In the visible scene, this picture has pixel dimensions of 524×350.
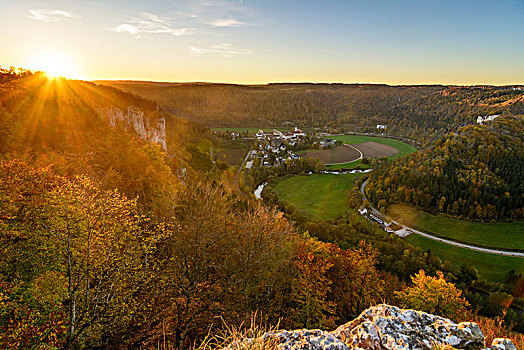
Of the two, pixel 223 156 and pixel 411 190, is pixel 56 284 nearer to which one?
pixel 411 190

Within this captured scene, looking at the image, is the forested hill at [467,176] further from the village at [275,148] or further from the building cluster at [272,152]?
the village at [275,148]

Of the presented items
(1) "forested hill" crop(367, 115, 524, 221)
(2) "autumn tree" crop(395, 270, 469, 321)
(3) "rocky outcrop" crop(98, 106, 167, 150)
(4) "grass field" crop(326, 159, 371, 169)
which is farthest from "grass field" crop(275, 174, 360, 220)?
(2) "autumn tree" crop(395, 270, 469, 321)

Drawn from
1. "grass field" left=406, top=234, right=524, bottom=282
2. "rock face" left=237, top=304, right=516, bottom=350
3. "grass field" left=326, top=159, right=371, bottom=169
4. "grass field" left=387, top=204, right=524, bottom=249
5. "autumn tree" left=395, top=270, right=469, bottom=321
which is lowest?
"grass field" left=406, top=234, right=524, bottom=282

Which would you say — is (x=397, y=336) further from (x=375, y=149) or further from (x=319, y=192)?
(x=375, y=149)

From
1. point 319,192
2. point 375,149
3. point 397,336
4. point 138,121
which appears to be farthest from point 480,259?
point 375,149

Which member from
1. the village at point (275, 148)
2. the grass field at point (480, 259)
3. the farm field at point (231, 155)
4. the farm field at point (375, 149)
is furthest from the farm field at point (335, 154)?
the grass field at point (480, 259)

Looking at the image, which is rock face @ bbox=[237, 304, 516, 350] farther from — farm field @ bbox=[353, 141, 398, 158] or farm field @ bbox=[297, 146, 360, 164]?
farm field @ bbox=[353, 141, 398, 158]
